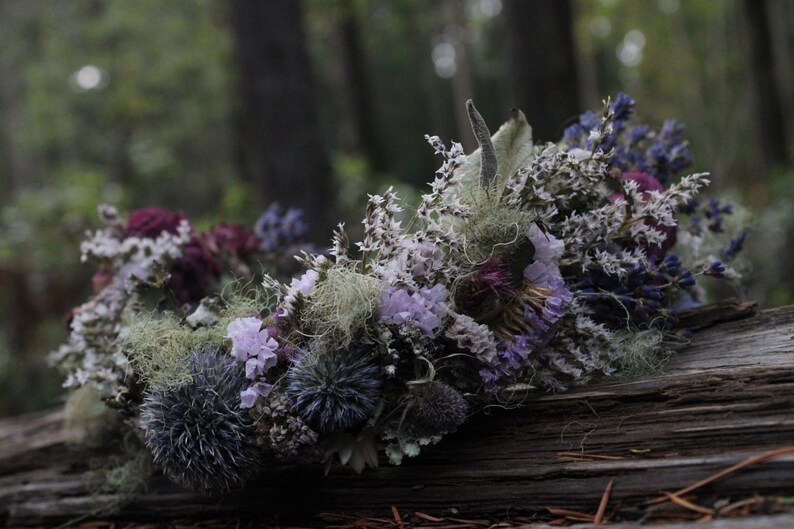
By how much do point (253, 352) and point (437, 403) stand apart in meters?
0.52

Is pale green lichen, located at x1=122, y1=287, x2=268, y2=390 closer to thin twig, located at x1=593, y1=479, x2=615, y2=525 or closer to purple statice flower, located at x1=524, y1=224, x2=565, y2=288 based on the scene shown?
purple statice flower, located at x1=524, y1=224, x2=565, y2=288

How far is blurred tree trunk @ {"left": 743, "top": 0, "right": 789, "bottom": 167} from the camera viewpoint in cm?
1030

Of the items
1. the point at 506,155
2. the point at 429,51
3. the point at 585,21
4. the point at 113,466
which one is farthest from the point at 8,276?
the point at 429,51

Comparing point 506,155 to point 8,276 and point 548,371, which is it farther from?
point 8,276

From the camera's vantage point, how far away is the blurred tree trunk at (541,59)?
5.05 metres

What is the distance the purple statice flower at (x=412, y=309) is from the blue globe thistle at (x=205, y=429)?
0.47 m

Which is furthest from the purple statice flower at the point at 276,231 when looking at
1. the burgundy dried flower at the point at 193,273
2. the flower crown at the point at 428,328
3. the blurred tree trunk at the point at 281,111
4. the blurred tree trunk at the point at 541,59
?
the blurred tree trunk at the point at 541,59

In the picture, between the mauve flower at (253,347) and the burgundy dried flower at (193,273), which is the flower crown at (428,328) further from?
the burgundy dried flower at (193,273)

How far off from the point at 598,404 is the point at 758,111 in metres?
10.7

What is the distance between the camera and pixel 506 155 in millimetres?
2230

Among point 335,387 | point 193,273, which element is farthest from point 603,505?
point 193,273

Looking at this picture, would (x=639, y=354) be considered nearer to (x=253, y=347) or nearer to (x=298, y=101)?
(x=253, y=347)

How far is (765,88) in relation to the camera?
10625mm

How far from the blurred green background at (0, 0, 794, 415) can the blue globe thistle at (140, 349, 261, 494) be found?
5.34 ft
